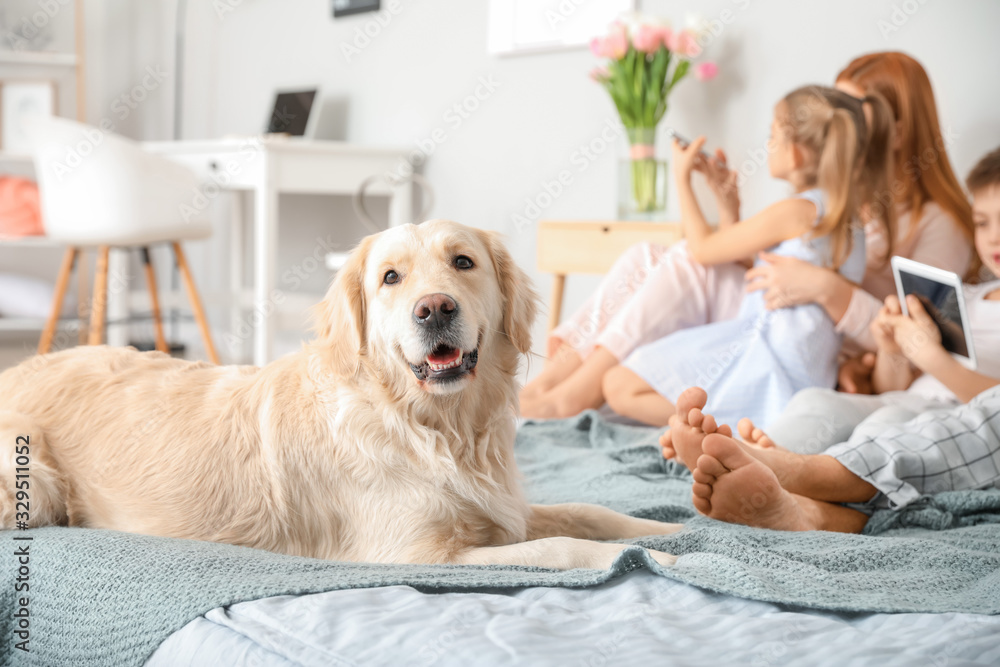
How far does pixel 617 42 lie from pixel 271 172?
161cm

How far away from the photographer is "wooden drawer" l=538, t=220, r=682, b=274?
308cm

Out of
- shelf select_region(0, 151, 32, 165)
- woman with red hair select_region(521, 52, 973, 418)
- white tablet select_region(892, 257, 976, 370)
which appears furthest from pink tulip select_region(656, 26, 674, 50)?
shelf select_region(0, 151, 32, 165)

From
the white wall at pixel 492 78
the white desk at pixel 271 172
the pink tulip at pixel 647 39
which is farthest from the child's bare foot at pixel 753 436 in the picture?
the white desk at pixel 271 172

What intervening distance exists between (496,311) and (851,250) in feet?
4.49

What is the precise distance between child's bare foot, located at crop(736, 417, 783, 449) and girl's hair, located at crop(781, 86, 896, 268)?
88cm

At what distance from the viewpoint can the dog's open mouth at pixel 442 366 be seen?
1285 mm

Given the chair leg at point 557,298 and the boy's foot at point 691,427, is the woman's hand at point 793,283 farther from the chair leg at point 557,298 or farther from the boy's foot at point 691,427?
the chair leg at point 557,298

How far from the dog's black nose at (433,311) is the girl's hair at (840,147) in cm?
147

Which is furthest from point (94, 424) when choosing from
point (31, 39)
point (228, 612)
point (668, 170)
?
point (31, 39)

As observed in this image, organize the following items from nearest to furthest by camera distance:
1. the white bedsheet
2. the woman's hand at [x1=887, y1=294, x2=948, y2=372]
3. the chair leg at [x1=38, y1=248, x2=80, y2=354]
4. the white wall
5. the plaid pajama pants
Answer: the white bedsheet → the plaid pajama pants → the woman's hand at [x1=887, y1=294, x2=948, y2=372] → the white wall → the chair leg at [x1=38, y1=248, x2=80, y2=354]

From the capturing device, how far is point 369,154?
423 cm

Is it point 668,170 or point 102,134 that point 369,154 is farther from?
point 668,170

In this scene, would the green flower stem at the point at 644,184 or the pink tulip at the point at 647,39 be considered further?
the green flower stem at the point at 644,184

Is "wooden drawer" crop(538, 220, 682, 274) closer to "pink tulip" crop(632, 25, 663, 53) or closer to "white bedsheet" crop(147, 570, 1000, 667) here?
"pink tulip" crop(632, 25, 663, 53)
